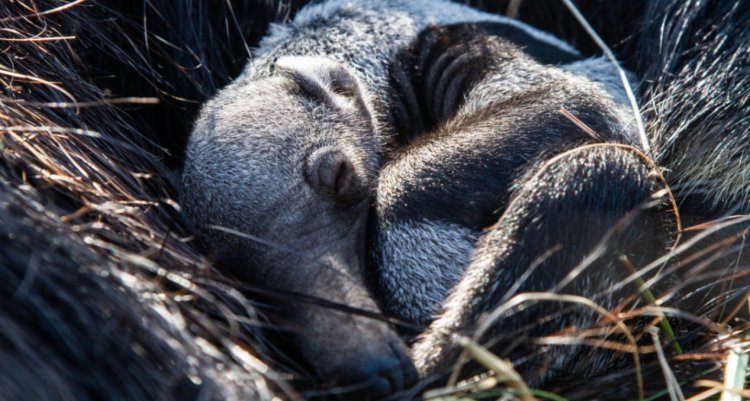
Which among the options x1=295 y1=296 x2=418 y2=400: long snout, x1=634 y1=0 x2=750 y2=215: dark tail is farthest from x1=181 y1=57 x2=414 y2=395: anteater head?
x1=634 y1=0 x2=750 y2=215: dark tail

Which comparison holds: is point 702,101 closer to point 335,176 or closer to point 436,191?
point 436,191


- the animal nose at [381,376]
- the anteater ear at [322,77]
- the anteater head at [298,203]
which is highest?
the anteater ear at [322,77]

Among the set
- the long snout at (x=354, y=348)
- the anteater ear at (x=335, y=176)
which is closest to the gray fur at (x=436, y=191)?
the anteater ear at (x=335, y=176)

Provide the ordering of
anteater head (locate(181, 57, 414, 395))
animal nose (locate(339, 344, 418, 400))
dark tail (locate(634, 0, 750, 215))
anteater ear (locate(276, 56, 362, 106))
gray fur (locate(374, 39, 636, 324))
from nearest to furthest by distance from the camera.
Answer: animal nose (locate(339, 344, 418, 400)) < anteater head (locate(181, 57, 414, 395)) < gray fur (locate(374, 39, 636, 324)) < dark tail (locate(634, 0, 750, 215)) < anteater ear (locate(276, 56, 362, 106))

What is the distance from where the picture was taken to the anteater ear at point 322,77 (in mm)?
2695

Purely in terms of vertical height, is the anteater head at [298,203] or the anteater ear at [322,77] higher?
the anteater ear at [322,77]

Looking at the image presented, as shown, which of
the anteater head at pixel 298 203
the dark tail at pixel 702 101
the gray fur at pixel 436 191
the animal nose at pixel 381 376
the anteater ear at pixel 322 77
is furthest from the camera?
the anteater ear at pixel 322 77

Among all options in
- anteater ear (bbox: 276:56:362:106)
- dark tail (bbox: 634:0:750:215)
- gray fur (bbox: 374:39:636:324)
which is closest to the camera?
gray fur (bbox: 374:39:636:324)

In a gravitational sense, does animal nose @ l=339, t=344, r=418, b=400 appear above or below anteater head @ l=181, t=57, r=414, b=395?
below

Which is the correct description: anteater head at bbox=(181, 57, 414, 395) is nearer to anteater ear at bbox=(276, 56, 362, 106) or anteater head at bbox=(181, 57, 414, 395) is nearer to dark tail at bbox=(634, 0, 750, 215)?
anteater ear at bbox=(276, 56, 362, 106)

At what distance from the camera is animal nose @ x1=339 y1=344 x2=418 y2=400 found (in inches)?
74.0

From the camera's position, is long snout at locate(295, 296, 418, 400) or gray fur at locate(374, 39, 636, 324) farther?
gray fur at locate(374, 39, 636, 324)

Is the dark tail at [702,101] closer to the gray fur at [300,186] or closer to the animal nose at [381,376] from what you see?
the gray fur at [300,186]

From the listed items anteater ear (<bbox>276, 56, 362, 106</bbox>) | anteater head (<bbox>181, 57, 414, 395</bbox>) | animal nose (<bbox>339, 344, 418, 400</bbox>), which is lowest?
animal nose (<bbox>339, 344, 418, 400</bbox>)
